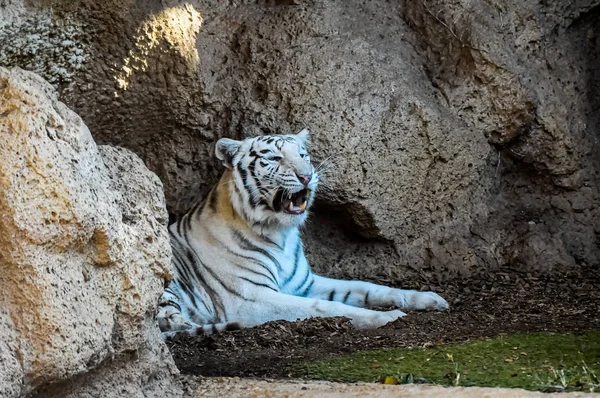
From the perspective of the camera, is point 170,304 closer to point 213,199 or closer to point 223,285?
point 223,285

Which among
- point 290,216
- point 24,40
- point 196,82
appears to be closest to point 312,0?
point 196,82

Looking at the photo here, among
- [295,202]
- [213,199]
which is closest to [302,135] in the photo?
[295,202]

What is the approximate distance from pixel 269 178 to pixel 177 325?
116 centimetres

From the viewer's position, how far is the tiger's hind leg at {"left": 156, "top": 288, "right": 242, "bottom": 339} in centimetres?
529

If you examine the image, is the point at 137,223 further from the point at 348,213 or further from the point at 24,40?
the point at 348,213

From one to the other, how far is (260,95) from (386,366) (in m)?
2.60

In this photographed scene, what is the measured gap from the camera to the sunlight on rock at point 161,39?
17.7ft

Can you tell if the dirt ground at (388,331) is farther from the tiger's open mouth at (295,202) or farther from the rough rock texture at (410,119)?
the tiger's open mouth at (295,202)

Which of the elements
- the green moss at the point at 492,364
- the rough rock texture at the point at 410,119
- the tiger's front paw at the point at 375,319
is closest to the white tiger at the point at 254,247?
the rough rock texture at the point at 410,119

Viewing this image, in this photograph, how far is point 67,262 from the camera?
325 centimetres

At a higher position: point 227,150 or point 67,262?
point 227,150

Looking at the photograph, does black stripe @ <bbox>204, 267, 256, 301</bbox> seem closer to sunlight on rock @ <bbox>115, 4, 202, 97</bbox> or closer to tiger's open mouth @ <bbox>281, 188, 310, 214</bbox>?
→ tiger's open mouth @ <bbox>281, 188, 310, 214</bbox>

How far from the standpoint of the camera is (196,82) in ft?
19.1

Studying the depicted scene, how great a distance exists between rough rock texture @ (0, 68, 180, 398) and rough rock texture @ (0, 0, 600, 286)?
89.5 inches
